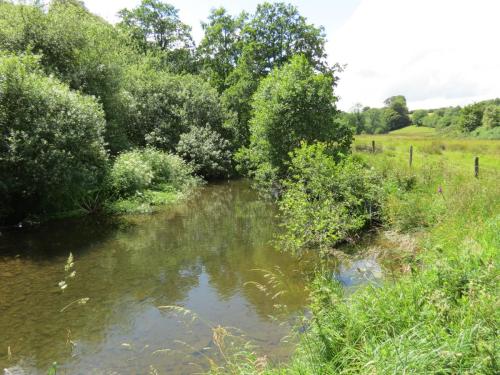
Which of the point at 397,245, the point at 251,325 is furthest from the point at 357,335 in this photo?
the point at 397,245

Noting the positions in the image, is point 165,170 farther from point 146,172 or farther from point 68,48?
point 68,48

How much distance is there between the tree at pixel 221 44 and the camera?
38.1 metres

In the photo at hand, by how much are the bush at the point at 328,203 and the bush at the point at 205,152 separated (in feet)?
49.9

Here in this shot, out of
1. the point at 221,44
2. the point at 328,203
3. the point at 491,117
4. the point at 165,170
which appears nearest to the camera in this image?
the point at 328,203

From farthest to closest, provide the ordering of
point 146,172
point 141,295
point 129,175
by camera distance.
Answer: point 146,172 < point 129,175 < point 141,295

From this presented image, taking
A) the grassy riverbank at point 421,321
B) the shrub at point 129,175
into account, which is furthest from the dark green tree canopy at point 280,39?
the grassy riverbank at point 421,321

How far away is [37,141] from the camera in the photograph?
14266 millimetres

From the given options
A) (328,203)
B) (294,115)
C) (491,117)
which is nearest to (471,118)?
(491,117)

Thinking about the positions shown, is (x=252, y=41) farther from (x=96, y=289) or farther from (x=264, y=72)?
(x=96, y=289)

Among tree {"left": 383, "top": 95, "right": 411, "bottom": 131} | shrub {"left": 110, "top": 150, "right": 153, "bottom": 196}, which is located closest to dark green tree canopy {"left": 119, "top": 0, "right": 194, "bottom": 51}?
shrub {"left": 110, "top": 150, "right": 153, "bottom": 196}

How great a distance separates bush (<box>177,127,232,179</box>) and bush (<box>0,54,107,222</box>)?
11.2 meters

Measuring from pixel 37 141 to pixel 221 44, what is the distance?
2820 cm

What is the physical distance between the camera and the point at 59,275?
10117 millimetres

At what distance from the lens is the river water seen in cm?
658
